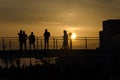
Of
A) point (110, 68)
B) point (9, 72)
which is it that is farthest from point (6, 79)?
point (110, 68)

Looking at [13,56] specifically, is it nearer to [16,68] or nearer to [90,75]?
[90,75]

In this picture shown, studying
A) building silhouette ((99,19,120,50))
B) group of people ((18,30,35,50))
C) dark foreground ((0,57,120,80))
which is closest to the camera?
group of people ((18,30,35,50))

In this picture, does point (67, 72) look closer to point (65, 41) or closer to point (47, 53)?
point (47, 53)

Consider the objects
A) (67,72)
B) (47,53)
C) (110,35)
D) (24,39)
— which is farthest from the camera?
(67,72)

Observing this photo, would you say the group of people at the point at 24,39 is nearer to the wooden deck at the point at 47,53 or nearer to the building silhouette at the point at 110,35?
the wooden deck at the point at 47,53

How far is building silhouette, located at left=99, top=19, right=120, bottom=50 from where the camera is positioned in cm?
7200

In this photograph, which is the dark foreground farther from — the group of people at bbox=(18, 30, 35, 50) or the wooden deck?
the group of people at bbox=(18, 30, 35, 50)

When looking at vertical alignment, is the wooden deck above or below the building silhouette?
below

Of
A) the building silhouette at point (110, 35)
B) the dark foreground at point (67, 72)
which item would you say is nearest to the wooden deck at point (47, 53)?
the dark foreground at point (67, 72)

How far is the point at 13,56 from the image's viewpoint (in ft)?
204

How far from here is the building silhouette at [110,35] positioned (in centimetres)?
7200

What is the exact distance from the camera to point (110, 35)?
241 feet

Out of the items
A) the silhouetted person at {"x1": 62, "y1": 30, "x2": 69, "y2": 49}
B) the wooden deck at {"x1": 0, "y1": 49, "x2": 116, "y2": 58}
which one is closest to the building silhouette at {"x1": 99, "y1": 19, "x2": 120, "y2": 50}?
the wooden deck at {"x1": 0, "y1": 49, "x2": 116, "y2": 58}

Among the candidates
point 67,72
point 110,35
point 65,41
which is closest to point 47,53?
point 65,41
